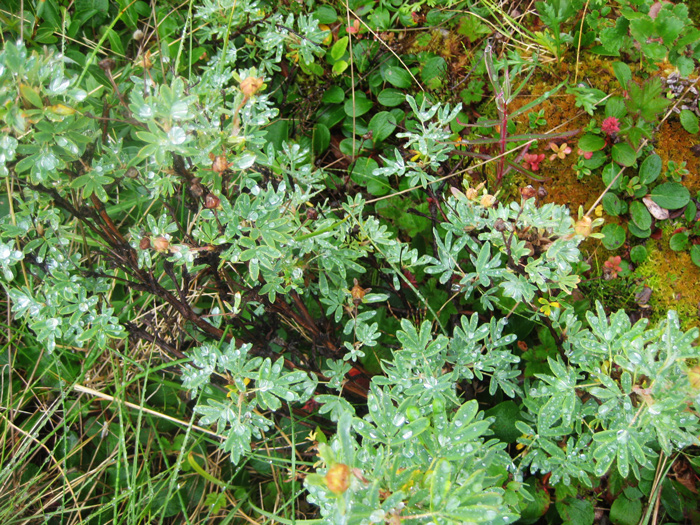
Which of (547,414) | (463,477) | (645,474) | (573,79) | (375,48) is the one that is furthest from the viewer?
(375,48)

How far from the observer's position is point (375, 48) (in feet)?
8.19

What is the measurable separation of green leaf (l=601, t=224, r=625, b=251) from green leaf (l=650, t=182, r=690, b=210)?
189 millimetres

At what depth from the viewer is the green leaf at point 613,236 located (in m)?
2.09

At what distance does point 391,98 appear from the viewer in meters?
2.41

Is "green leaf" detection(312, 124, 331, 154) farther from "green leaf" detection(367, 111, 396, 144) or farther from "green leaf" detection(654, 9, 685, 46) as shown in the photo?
"green leaf" detection(654, 9, 685, 46)

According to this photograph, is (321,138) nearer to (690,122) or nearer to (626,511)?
(690,122)

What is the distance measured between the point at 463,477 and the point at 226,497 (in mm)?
1305

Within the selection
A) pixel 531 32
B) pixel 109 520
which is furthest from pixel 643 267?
pixel 109 520

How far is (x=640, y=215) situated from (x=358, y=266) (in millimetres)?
1293

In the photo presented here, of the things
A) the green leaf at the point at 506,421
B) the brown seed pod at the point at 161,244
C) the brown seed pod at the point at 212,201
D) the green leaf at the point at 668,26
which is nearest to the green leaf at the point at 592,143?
the green leaf at the point at 668,26

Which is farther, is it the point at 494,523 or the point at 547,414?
the point at 547,414

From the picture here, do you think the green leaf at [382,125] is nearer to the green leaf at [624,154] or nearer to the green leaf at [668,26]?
the green leaf at [624,154]

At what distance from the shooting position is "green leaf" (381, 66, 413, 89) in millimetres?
2381

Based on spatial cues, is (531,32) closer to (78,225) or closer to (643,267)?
(643,267)
